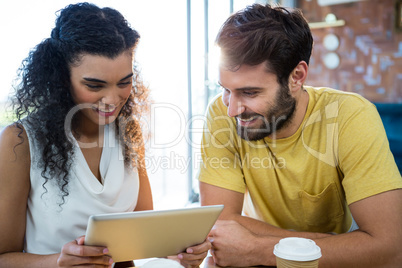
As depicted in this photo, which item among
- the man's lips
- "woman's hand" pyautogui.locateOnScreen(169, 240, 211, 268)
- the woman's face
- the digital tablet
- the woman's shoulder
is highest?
the woman's face

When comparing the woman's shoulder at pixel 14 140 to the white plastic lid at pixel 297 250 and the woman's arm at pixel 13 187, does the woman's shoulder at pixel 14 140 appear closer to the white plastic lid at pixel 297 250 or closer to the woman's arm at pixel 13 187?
the woman's arm at pixel 13 187

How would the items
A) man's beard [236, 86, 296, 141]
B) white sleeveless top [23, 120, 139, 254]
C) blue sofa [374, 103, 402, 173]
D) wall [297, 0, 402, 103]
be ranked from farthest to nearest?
1. wall [297, 0, 402, 103]
2. blue sofa [374, 103, 402, 173]
3. man's beard [236, 86, 296, 141]
4. white sleeveless top [23, 120, 139, 254]

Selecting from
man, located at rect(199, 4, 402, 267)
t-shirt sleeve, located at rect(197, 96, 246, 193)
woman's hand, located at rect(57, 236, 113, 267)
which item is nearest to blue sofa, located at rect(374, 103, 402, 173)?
man, located at rect(199, 4, 402, 267)

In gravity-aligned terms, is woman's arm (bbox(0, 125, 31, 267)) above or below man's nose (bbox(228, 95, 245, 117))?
below

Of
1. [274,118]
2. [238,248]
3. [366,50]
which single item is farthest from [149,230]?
[366,50]

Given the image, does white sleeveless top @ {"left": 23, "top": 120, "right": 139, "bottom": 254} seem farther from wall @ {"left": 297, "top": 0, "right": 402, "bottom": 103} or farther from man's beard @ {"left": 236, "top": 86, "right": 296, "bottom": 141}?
wall @ {"left": 297, "top": 0, "right": 402, "bottom": 103}

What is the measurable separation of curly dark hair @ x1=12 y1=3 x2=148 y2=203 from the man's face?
424mm

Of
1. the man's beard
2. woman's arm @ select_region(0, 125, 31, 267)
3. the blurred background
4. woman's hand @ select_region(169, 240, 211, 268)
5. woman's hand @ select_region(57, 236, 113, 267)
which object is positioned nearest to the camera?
woman's hand @ select_region(57, 236, 113, 267)

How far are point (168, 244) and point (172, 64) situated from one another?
2794mm

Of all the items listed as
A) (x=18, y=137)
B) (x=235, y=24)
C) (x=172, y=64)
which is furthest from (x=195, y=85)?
(x=18, y=137)

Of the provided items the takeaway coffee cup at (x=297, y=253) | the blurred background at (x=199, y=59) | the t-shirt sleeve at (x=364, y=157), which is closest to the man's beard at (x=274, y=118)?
the t-shirt sleeve at (x=364, y=157)

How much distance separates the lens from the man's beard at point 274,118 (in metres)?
1.49

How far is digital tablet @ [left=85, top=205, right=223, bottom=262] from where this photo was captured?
3.02 ft

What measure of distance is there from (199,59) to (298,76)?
2.43 meters
